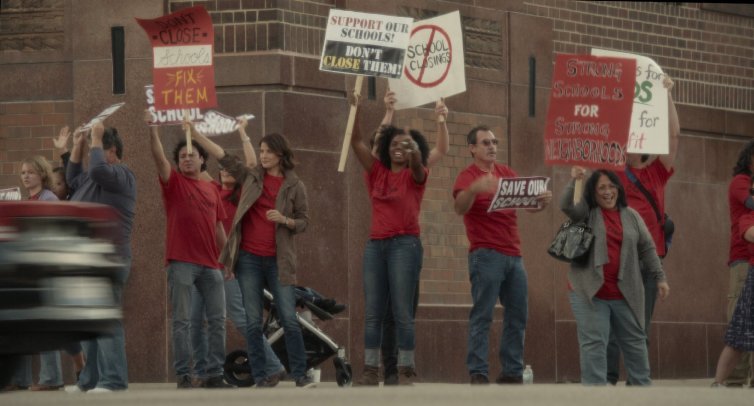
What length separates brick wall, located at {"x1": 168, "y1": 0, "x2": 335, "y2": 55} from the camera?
17047 millimetres

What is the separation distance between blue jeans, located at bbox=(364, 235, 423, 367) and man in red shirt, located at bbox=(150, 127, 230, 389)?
1224 millimetres

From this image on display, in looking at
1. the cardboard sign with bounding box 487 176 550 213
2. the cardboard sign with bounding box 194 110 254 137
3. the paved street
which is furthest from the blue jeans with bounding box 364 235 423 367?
the paved street

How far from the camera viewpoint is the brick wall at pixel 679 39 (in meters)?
19.8

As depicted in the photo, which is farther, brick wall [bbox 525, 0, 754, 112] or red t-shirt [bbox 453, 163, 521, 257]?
brick wall [bbox 525, 0, 754, 112]

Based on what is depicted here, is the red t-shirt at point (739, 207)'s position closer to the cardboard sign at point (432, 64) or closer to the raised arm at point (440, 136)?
the cardboard sign at point (432, 64)

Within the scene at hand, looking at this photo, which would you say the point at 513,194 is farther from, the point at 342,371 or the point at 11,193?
the point at 11,193

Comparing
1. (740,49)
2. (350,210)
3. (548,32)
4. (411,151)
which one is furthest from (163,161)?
(740,49)

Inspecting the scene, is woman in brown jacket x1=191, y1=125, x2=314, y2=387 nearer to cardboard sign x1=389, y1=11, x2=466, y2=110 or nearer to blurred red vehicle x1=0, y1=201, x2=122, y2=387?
cardboard sign x1=389, y1=11, x2=466, y2=110

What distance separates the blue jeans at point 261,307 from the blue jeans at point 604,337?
6.67ft

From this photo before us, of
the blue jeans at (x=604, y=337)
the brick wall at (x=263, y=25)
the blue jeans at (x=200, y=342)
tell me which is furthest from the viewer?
the brick wall at (x=263, y=25)

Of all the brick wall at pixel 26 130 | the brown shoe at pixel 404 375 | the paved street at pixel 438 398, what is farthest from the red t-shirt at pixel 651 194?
the brick wall at pixel 26 130

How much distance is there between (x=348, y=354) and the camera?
17.2m

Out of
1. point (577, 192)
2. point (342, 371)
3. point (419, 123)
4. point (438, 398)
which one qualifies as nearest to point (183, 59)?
point (342, 371)

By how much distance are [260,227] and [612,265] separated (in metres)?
2.54
